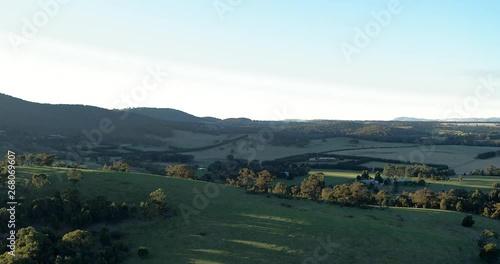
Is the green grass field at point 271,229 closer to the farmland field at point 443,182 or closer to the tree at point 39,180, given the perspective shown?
the tree at point 39,180

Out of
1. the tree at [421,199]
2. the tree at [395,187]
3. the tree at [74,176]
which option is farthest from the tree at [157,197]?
the tree at [395,187]

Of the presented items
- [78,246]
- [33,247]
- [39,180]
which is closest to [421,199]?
[78,246]

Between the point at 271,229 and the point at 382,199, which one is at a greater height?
the point at 271,229

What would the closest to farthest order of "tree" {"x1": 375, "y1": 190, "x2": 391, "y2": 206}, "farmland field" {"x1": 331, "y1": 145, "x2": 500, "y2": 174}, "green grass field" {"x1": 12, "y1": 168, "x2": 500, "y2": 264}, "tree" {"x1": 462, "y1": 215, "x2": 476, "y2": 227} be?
1. "green grass field" {"x1": 12, "y1": 168, "x2": 500, "y2": 264}
2. "tree" {"x1": 462, "y1": 215, "x2": 476, "y2": 227}
3. "tree" {"x1": 375, "y1": 190, "x2": 391, "y2": 206}
4. "farmland field" {"x1": 331, "y1": 145, "x2": 500, "y2": 174}

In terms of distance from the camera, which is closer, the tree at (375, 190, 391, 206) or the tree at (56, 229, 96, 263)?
the tree at (56, 229, 96, 263)

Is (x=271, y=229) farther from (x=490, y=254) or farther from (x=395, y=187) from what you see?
(x=395, y=187)

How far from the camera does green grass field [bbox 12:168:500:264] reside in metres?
51.4

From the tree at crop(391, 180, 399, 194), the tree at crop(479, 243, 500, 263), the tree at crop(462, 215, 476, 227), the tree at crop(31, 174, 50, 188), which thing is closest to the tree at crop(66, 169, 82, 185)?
the tree at crop(31, 174, 50, 188)

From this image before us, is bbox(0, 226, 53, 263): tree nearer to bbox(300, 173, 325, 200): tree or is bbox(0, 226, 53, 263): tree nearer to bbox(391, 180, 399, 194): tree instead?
bbox(300, 173, 325, 200): tree

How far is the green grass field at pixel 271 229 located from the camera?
51.4m

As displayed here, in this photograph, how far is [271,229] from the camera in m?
57.7

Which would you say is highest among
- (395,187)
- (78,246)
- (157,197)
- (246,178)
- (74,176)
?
(74,176)

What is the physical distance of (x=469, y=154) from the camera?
185 m

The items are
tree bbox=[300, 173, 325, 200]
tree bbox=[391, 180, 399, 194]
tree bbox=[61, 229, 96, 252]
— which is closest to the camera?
tree bbox=[61, 229, 96, 252]
